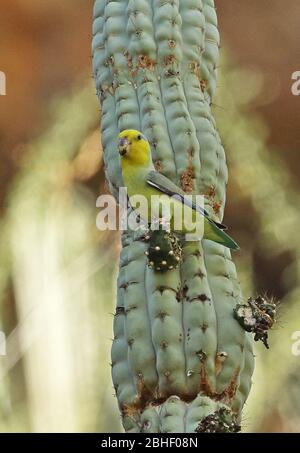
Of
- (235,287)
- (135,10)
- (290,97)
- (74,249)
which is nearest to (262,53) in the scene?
(290,97)

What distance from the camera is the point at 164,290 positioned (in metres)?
2.83

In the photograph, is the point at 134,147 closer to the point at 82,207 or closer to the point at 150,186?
the point at 150,186

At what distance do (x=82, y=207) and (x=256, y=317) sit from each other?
1931 millimetres

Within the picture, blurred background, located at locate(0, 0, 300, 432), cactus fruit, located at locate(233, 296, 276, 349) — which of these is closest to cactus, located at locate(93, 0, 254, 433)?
cactus fruit, located at locate(233, 296, 276, 349)

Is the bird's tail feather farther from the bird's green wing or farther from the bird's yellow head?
the bird's yellow head

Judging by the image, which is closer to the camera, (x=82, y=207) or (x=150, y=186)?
(x=150, y=186)

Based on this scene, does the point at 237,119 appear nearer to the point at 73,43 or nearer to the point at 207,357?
the point at 73,43

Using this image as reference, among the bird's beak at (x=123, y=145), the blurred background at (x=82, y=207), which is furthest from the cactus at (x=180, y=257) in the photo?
the blurred background at (x=82, y=207)

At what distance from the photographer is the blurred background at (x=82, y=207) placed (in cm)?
431

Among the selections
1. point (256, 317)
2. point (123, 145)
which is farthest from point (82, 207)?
point (256, 317)

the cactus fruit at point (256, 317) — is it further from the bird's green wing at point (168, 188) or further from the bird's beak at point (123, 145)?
the bird's beak at point (123, 145)

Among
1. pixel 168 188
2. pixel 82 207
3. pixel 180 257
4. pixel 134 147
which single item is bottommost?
pixel 180 257

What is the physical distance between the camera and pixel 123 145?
9.56 ft

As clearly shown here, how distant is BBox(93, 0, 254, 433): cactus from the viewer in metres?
2.78
